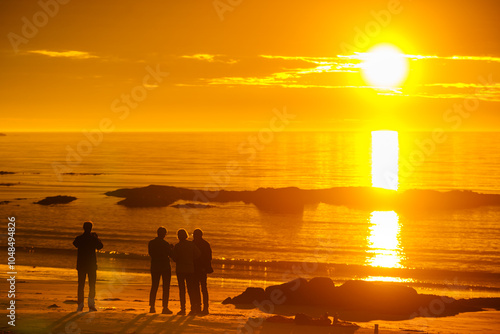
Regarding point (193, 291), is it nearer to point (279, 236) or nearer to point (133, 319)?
point (133, 319)

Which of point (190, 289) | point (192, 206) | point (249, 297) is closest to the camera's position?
point (190, 289)

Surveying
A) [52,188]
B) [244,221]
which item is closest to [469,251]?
[244,221]

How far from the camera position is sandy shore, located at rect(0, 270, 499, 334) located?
14455mm

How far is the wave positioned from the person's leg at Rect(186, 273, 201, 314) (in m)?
45.5

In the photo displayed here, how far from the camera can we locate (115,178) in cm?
9844

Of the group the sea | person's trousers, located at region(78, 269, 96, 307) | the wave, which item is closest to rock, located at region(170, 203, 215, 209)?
the sea

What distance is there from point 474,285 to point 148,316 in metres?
20.2

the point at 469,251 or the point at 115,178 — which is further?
the point at 115,178

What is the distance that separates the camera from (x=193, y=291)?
56.2ft

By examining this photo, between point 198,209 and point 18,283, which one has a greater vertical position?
point 198,209

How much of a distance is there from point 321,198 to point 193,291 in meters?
53.6

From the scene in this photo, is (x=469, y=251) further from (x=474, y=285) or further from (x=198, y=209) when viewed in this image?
(x=198, y=209)

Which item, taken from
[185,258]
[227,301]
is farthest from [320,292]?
[185,258]

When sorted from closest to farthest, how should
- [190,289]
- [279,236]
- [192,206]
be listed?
1. [190,289]
2. [279,236]
3. [192,206]
